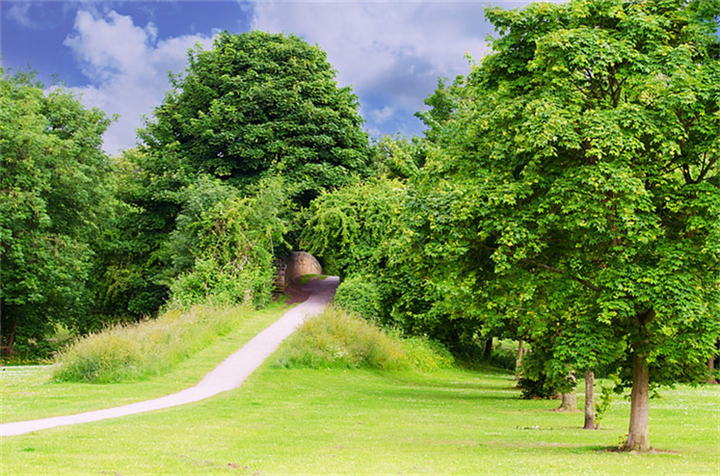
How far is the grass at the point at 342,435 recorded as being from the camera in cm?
965

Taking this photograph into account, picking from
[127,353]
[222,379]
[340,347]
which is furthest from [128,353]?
[340,347]

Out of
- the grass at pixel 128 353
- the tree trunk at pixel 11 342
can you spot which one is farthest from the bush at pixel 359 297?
the tree trunk at pixel 11 342

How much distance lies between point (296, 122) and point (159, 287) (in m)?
13.5

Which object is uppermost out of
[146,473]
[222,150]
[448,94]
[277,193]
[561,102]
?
→ [448,94]

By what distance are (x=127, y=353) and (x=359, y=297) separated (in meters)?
15.3

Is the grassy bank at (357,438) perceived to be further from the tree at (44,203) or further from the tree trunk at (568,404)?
the tree at (44,203)

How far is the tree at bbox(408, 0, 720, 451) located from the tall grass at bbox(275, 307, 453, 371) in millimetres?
12164

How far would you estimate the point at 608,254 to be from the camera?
12305 millimetres

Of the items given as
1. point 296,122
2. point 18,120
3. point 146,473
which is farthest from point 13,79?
point 146,473

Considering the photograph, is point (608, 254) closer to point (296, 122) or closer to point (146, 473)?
point (146, 473)

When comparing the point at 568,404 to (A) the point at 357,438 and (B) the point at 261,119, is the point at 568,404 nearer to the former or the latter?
(A) the point at 357,438

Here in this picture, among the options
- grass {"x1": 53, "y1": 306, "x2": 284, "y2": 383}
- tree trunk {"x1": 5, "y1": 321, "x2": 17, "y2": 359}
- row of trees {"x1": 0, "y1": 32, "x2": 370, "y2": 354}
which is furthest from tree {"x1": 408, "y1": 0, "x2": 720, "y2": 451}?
tree trunk {"x1": 5, "y1": 321, "x2": 17, "y2": 359}

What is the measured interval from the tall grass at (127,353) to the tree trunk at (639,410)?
14.1 meters

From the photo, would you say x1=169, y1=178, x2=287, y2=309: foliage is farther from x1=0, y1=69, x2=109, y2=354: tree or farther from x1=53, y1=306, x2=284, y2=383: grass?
x1=53, y1=306, x2=284, y2=383: grass
